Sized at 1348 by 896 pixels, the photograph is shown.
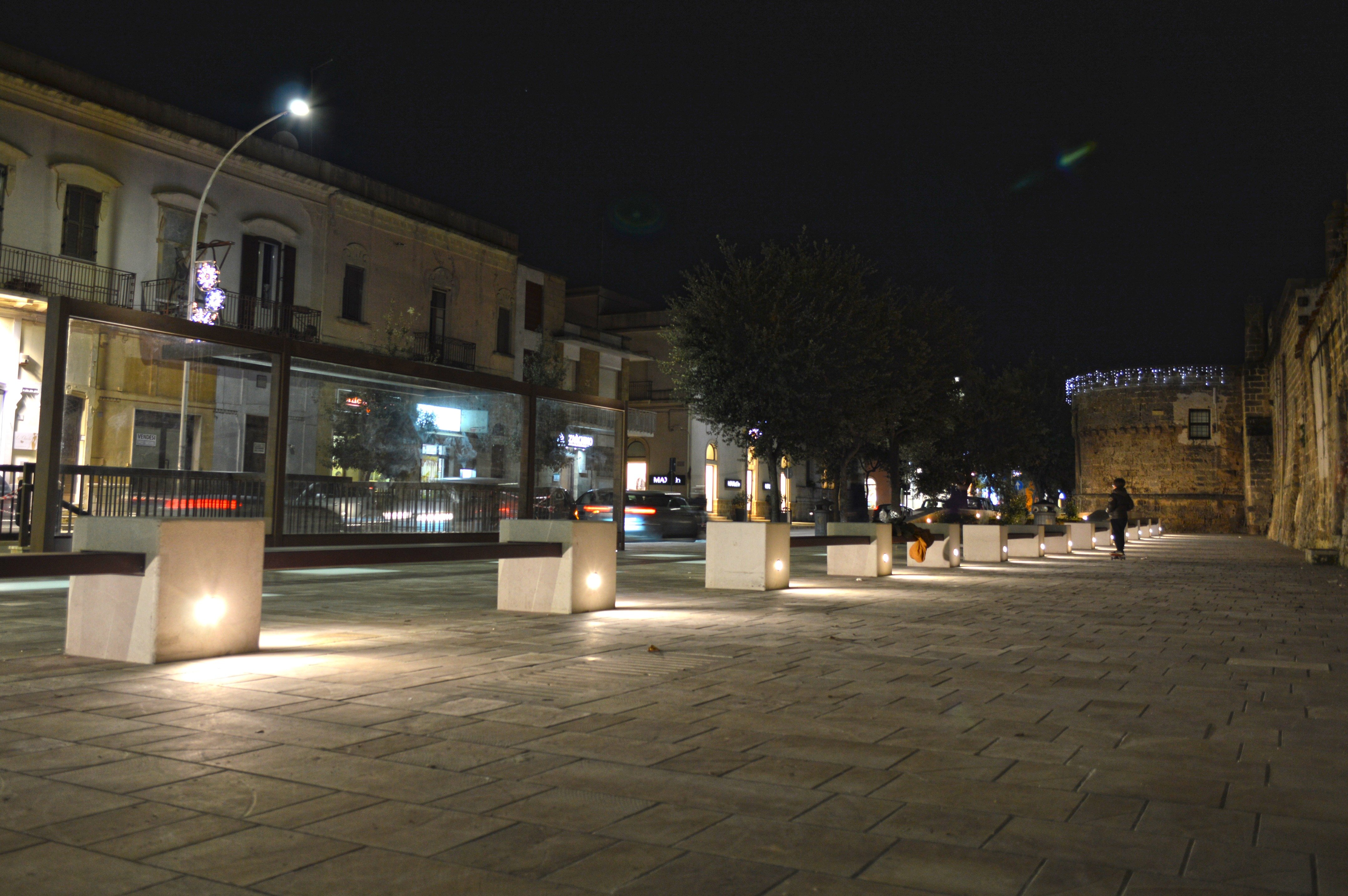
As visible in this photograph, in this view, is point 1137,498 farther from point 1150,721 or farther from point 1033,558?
point 1150,721

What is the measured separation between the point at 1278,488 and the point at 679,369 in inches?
1012

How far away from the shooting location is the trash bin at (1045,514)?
95.5 feet

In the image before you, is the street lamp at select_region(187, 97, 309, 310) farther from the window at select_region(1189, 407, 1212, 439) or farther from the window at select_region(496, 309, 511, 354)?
the window at select_region(1189, 407, 1212, 439)

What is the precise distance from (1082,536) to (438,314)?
2063 centimetres

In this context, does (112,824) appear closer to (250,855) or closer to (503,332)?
(250,855)

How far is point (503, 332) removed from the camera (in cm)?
3709

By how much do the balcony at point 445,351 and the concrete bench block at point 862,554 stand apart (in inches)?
738

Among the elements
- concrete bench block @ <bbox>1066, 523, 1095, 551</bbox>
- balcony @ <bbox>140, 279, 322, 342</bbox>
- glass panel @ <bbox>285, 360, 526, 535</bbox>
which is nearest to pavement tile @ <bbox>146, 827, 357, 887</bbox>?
glass panel @ <bbox>285, 360, 526, 535</bbox>

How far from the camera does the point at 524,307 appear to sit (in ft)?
125

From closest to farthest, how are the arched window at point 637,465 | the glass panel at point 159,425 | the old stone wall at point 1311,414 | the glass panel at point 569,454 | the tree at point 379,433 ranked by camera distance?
the glass panel at point 159,425 → the tree at point 379,433 → the glass panel at point 569,454 → the old stone wall at point 1311,414 → the arched window at point 637,465

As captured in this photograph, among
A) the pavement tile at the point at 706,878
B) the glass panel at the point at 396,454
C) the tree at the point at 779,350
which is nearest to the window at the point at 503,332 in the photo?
the tree at the point at 779,350

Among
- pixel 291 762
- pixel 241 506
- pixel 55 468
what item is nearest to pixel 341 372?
pixel 241 506

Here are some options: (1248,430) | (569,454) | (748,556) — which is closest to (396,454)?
(569,454)

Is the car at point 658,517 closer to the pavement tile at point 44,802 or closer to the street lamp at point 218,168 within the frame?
the street lamp at point 218,168
